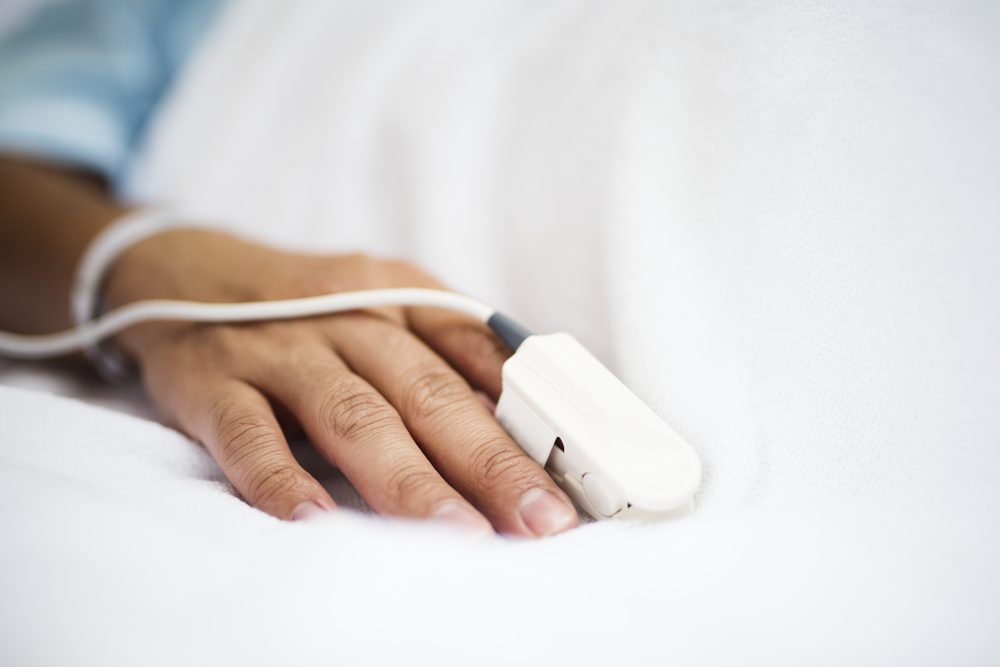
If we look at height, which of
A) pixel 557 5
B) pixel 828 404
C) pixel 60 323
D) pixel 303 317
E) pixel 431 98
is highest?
pixel 557 5

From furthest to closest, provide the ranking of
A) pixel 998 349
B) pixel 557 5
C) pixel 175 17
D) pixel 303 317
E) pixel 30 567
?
pixel 175 17, pixel 557 5, pixel 303 317, pixel 998 349, pixel 30 567

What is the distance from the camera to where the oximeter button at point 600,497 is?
0.36m

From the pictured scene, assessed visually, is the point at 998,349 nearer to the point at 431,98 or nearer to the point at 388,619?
the point at 388,619

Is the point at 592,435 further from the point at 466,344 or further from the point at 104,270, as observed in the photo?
the point at 104,270

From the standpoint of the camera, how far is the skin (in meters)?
0.40

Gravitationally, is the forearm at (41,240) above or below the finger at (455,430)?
below

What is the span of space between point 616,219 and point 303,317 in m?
0.26

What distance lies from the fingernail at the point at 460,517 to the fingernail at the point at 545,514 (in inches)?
0.9

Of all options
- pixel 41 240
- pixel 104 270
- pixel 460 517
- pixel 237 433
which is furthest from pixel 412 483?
pixel 41 240

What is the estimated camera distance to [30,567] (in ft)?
0.99

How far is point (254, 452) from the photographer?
0.44 meters

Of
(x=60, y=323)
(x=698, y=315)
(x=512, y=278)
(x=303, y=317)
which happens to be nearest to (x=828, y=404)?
(x=698, y=315)

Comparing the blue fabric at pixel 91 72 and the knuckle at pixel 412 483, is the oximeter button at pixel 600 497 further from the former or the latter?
the blue fabric at pixel 91 72

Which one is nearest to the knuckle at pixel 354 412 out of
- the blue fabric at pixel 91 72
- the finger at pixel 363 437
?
the finger at pixel 363 437
